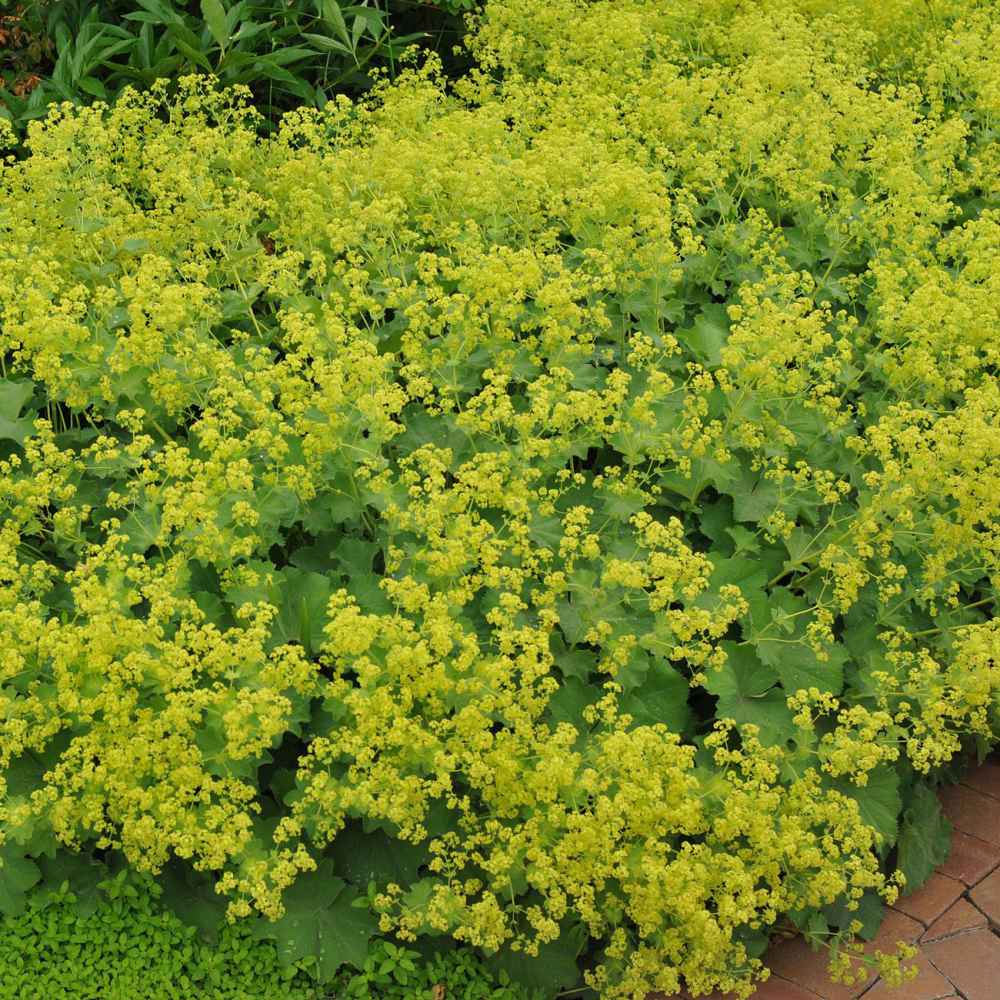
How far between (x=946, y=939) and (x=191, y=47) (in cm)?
538

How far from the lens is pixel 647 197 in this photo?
4.96 metres

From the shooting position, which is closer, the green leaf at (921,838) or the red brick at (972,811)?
the green leaf at (921,838)

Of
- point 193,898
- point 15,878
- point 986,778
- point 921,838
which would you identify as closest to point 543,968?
point 193,898

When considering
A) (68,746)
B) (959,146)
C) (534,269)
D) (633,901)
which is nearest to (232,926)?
(68,746)

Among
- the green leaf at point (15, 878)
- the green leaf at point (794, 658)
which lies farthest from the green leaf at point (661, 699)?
the green leaf at point (15, 878)

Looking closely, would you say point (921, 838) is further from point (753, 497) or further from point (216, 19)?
point (216, 19)

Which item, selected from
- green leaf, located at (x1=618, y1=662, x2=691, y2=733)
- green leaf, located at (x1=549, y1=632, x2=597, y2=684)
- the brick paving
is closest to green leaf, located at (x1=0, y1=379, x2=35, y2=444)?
green leaf, located at (x1=549, y1=632, x2=597, y2=684)

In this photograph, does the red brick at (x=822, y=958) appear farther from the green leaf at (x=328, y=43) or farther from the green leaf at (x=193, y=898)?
the green leaf at (x=328, y=43)

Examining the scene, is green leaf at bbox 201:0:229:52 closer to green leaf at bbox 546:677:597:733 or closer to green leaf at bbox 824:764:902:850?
green leaf at bbox 546:677:597:733

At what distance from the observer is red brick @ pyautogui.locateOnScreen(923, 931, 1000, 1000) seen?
3885 mm

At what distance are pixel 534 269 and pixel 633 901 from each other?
7.23 feet

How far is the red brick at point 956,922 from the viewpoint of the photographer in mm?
4082

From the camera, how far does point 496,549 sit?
366 centimetres

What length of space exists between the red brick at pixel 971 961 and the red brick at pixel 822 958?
3.8 inches
